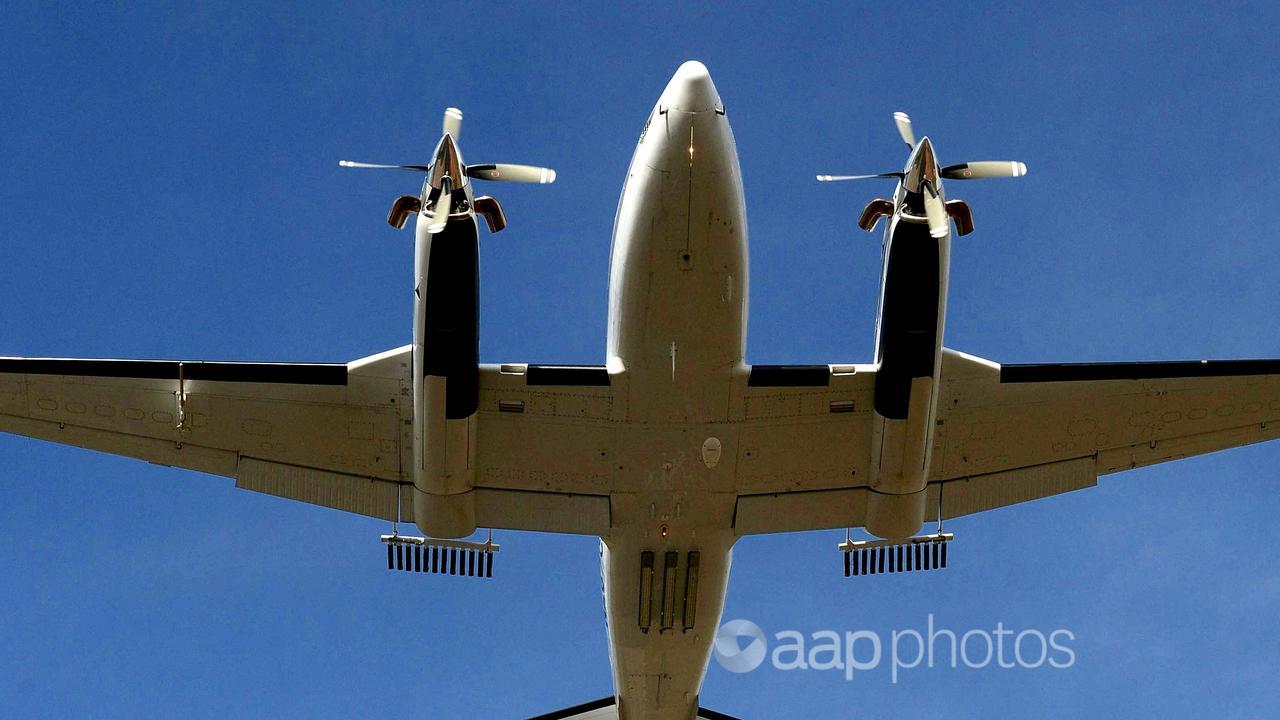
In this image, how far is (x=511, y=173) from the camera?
25.3m

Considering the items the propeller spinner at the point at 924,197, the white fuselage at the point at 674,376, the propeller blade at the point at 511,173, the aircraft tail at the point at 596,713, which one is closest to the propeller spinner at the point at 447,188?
the propeller blade at the point at 511,173

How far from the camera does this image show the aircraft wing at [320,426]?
26.4m

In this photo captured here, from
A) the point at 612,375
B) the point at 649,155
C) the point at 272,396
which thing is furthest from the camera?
the point at 272,396

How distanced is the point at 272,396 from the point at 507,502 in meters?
4.97

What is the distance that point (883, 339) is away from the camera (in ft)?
80.9

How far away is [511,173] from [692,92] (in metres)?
4.14

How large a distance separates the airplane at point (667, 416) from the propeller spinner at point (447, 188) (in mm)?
41

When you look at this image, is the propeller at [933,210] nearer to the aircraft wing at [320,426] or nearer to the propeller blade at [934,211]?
the propeller blade at [934,211]

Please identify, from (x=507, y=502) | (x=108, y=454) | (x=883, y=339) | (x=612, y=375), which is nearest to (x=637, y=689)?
(x=507, y=502)

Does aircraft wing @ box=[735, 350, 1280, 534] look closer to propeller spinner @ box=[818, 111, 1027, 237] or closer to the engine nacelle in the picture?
propeller spinner @ box=[818, 111, 1027, 237]

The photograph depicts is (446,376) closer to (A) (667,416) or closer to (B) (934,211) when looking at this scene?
(A) (667,416)

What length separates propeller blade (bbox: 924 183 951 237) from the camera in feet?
77.2

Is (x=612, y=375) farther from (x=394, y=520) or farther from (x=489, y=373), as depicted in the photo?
(x=394, y=520)

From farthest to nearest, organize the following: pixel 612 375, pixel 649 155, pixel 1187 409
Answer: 1. pixel 1187 409
2. pixel 612 375
3. pixel 649 155
